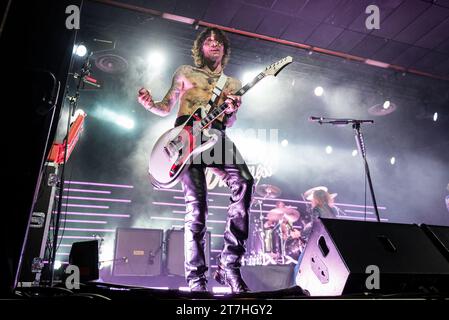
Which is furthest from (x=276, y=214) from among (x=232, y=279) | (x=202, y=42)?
(x=232, y=279)

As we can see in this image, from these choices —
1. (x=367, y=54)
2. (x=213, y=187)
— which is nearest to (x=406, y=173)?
(x=367, y=54)

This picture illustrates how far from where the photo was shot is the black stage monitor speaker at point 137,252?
5.74 metres

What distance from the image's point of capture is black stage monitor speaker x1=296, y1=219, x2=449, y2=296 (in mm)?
1798

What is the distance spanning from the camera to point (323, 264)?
202cm

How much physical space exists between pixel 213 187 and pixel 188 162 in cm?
539

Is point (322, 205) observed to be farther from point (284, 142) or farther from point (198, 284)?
point (198, 284)

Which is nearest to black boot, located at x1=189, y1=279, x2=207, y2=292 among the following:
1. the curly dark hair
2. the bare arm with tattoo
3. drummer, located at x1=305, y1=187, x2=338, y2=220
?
the bare arm with tattoo

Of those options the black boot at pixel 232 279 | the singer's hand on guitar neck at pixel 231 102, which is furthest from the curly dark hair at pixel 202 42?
the black boot at pixel 232 279

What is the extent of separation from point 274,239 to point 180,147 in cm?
434

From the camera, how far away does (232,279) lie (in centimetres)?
262

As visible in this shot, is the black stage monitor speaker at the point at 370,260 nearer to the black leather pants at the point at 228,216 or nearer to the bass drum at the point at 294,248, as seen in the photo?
the black leather pants at the point at 228,216

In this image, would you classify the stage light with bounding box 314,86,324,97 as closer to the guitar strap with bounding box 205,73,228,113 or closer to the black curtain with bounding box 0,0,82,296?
the guitar strap with bounding box 205,73,228,113
